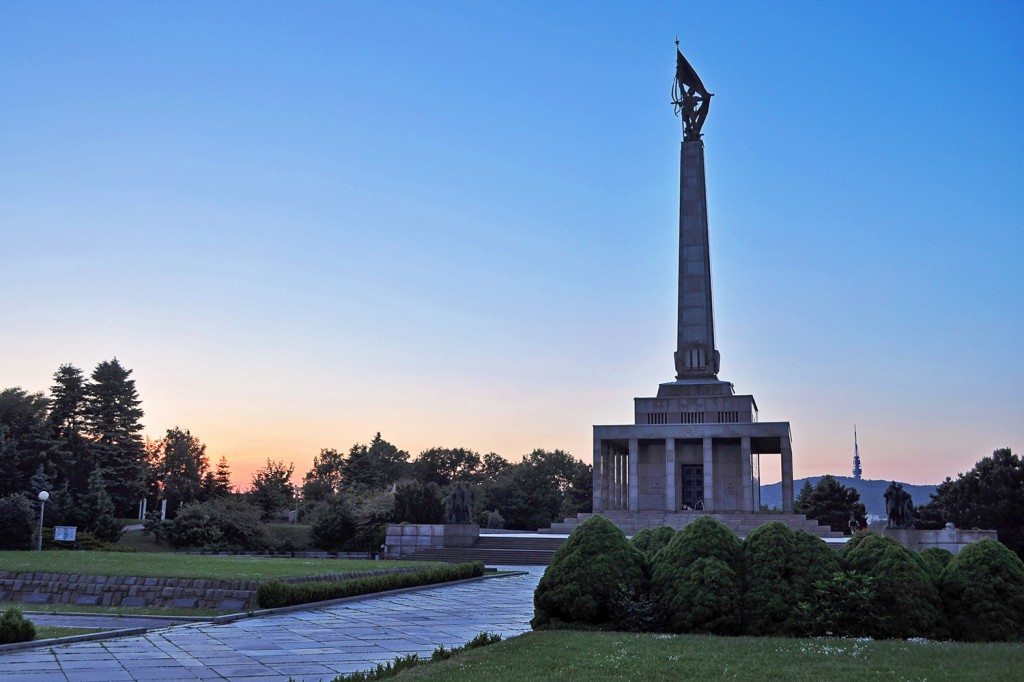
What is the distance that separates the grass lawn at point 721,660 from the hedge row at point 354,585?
7053mm

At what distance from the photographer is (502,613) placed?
53.4 feet

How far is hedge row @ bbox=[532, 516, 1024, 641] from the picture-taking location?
11633 mm

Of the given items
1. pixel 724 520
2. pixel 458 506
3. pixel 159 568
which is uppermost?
pixel 458 506

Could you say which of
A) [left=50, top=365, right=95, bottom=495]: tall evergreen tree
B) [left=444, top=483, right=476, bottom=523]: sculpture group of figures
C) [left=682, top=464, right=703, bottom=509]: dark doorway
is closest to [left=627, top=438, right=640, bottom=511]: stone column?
[left=682, top=464, right=703, bottom=509]: dark doorway

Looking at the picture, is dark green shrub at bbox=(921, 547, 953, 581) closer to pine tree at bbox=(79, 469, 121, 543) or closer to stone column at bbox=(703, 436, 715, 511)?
stone column at bbox=(703, 436, 715, 511)

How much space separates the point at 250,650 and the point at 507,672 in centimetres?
433

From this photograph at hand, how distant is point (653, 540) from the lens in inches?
584

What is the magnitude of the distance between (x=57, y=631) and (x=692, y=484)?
35543mm

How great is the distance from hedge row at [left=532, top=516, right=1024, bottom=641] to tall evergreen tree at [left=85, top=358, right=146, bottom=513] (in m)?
57.8

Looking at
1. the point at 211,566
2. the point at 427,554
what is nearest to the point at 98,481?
the point at 427,554

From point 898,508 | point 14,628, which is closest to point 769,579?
point 14,628

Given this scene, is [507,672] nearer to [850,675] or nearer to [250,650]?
[850,675]

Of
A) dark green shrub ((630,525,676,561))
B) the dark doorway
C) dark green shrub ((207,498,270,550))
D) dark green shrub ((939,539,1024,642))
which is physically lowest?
dark green shrub ((207,498,270,550))

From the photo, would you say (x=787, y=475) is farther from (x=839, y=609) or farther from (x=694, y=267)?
(x=839, y=609)
